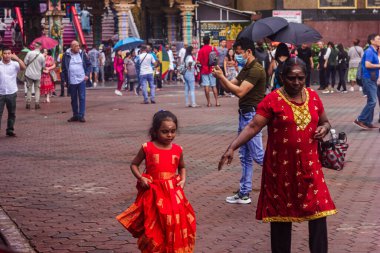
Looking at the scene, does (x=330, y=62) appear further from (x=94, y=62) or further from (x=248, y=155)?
(x=248, y=155)

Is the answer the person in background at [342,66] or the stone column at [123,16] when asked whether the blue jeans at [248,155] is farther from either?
the stone column at [123,16]

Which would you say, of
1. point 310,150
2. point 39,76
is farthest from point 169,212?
point 39,76

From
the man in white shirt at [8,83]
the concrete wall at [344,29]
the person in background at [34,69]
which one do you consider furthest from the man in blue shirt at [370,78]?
the concrete wall at [344,29]

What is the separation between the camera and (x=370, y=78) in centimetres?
1650

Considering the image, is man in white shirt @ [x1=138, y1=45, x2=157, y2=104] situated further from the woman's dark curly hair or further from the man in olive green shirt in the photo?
the woman's dark curly hair

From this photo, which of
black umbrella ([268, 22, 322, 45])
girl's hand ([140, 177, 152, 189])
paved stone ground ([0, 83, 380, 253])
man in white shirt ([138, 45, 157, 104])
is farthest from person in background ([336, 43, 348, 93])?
girl's hand ([140, 177, 152, 189])

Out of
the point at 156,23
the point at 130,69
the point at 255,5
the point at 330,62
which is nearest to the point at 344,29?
the point at 255,5

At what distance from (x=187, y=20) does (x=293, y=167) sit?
3468 cm

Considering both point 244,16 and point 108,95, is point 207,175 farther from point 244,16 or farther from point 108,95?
point 244,16

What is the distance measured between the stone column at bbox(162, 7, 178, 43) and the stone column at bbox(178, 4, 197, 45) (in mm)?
1007

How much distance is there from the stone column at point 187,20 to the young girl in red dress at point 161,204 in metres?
34.0

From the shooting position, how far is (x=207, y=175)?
452 inches

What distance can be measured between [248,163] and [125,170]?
299 centimetres

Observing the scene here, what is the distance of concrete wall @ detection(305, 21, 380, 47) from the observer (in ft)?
139
